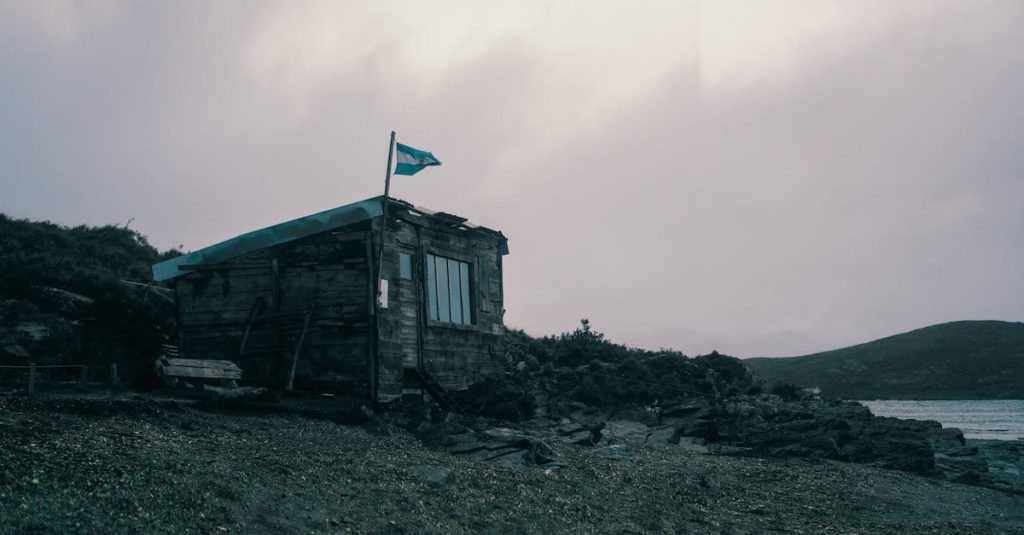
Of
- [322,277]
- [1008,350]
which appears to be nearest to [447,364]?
[322,277]

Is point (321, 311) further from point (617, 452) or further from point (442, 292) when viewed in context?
point (617, 452)

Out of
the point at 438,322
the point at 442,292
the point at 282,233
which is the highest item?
the point at 282,233

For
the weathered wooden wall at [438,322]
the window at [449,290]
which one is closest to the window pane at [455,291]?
Answer: the window at [449,290]

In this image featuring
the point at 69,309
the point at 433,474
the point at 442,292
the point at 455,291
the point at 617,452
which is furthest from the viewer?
the point at 69,309

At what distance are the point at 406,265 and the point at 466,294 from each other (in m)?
3.06

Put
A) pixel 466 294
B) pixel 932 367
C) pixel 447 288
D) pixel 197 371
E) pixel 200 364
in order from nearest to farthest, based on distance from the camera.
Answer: pixel 197 371 < pixel 200 364 < pixel 447 288 < pixel 466 294 < pixel 932 367

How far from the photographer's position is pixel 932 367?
92625mm

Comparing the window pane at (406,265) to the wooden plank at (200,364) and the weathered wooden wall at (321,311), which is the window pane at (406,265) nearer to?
the weathered wooden wall at (321,311)

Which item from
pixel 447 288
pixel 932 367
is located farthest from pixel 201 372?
pixel 932 367

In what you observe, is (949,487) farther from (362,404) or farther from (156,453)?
(156,453)

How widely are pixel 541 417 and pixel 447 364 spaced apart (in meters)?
3.11

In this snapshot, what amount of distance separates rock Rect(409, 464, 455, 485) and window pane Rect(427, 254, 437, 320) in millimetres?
9183

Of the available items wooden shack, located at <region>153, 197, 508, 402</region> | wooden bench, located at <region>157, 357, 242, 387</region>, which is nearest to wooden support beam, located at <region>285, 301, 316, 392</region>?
wooden shack, located at <region>153, 197, 508, 402</region>

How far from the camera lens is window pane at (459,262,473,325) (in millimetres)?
24328
